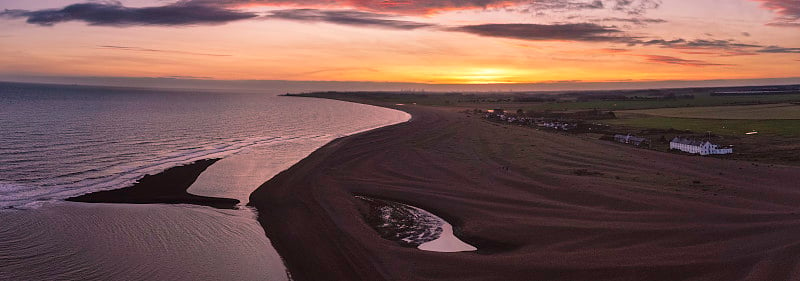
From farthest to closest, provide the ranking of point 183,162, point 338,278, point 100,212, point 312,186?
1. point 183,162
2. point 312,186
3. point 100,212
4. point 338,278

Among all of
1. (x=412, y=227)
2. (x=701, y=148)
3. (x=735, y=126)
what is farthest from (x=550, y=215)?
(x=735, y=126)

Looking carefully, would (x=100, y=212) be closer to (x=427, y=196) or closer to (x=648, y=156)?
(x=427, y=196)

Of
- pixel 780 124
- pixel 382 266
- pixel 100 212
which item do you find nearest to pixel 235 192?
pixel 100 212

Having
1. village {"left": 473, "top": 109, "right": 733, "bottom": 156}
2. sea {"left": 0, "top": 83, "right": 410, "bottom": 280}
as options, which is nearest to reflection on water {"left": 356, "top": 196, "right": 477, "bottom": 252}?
sea {"left": 0, "top": 83, "right": 410, "bottom": 280}

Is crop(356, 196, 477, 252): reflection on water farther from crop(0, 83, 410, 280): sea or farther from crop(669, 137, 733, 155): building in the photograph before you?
crop(669, 137, 733, 155): building

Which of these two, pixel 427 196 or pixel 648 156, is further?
pixel 648 156

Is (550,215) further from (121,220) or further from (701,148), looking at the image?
(701,148)

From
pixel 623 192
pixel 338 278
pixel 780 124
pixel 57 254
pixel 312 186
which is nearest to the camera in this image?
pixel 338 278

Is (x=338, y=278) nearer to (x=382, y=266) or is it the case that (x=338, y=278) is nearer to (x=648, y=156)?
(x=382, y=266)

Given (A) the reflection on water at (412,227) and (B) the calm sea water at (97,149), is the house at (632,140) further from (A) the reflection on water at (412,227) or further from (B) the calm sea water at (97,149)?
(A) the reflection on water at (412,227)
